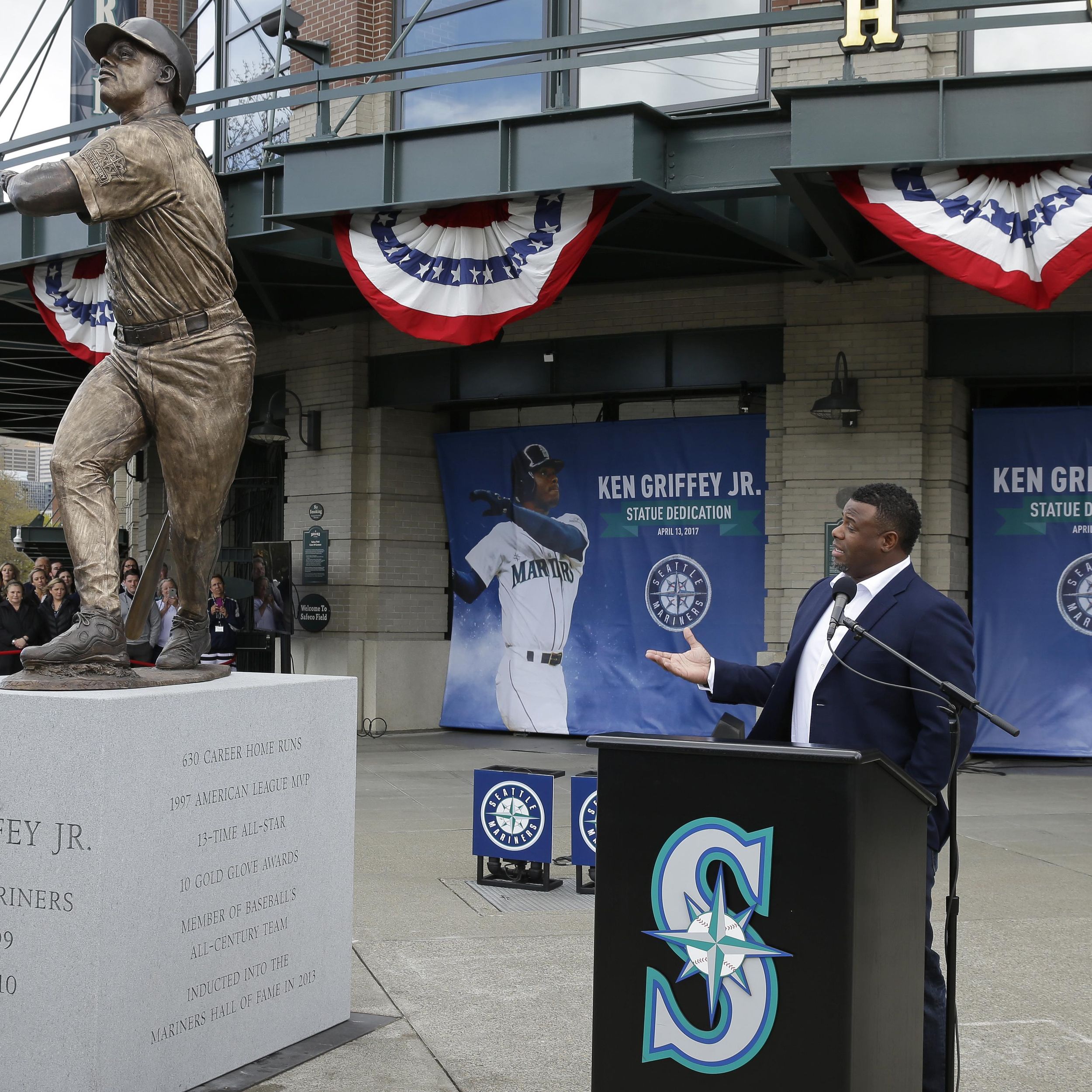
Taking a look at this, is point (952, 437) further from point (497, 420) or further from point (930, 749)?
point (930, 749)

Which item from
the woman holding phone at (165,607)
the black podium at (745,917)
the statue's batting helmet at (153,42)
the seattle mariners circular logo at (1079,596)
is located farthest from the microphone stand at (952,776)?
the woman holding phone at (165,607)

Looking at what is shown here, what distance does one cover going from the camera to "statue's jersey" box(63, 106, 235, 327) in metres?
4.72

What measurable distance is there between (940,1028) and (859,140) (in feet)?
25.8

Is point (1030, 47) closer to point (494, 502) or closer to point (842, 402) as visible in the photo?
point (842, 402)

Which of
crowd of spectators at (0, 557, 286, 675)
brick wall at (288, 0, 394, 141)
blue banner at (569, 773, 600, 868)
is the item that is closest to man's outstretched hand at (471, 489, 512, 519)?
crowd of spectators at (0, 557, 286, 675)

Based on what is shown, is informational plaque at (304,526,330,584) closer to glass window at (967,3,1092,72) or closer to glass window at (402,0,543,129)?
glass window at (402,0,543,129)

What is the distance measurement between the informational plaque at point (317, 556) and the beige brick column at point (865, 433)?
5.55 m

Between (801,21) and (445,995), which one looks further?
(801,21)

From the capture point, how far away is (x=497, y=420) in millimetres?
16469

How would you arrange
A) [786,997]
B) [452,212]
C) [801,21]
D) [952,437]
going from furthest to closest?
1. [952,437]
2. [452,212]
3. [801,21]
4. [786,997]

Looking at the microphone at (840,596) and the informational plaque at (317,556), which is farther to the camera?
the informational plaque at (317,556)

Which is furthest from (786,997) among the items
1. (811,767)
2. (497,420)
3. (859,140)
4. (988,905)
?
(497,420)

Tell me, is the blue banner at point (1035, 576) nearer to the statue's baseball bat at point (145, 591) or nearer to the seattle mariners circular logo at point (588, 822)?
the seattle mariners circular logo at point (588, 822)

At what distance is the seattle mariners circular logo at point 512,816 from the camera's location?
7.82 meters
